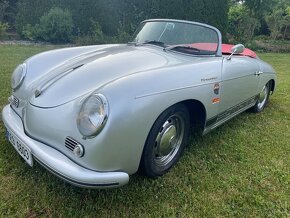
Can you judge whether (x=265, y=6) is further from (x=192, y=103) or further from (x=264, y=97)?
(x=192, y=103)

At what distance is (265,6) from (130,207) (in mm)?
15088

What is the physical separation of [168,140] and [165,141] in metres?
0.04

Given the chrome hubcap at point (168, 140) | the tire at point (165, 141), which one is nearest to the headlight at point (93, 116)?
the tire at point (165, 141)

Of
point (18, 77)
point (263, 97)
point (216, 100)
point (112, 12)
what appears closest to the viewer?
point (18, 77)

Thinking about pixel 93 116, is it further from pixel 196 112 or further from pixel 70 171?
pixel 196 112

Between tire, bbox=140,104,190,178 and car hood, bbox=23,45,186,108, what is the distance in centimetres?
42

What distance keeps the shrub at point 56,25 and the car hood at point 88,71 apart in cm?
889

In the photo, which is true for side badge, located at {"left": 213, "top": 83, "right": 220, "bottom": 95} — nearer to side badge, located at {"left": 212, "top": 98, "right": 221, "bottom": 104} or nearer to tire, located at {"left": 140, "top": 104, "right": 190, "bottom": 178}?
side badge, located at {"left": 212, "top": 98, "right": 221, "bottom": 104}

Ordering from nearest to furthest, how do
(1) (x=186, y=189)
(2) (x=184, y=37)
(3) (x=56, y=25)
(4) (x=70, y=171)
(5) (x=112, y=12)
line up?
(4) (x=70, y=171) → (1) (x=186, y=189) → (2) (x=184, y=37) → (3) (x=56, y=25) → (5) (x=112, y=12)

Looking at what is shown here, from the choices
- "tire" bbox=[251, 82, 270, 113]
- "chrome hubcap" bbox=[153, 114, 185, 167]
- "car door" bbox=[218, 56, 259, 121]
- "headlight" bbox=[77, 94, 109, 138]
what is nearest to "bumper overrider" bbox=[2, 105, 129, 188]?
"headlight" bbox=[77, 94, 109, 138]

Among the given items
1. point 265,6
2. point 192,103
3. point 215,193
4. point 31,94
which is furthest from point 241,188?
point 265,6

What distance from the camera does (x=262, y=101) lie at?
4660 mm

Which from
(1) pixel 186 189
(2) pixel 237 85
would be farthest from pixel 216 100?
(1) pixel 186 189

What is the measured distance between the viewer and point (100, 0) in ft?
39.6
